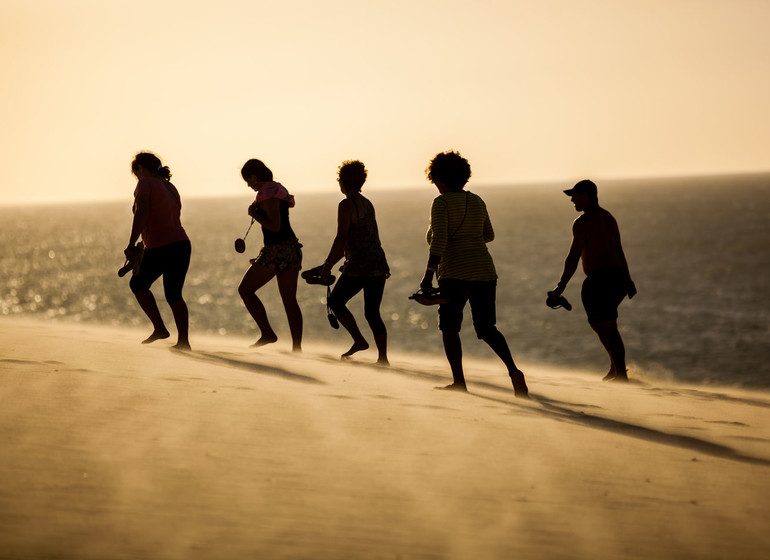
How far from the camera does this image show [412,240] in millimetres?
113562

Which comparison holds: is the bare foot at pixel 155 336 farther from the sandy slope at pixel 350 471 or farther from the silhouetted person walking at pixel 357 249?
the sandy slope at pixel 350 471

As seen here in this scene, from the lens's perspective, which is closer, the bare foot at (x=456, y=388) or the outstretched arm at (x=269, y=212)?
the bare foot at (x=456, y=388)

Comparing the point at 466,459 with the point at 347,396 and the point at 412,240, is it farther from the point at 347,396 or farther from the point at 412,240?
the point at 412,240

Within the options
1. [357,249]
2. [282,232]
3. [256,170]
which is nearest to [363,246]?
[357,249]

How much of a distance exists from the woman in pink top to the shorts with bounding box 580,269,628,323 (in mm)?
3388

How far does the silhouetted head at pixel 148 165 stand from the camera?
828 centimetres

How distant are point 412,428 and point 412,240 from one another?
4268 inches

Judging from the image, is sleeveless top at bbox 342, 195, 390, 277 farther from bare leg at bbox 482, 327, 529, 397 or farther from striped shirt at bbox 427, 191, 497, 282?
bare leg at bbox 482, 327, 529, 397

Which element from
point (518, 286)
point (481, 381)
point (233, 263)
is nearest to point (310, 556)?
point (481, 381)

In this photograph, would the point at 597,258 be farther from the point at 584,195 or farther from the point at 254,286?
the point at 254,286

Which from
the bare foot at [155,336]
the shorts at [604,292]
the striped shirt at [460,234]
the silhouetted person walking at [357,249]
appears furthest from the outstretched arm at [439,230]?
the bare foot at [155,336]

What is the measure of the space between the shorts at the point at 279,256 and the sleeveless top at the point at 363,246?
23.9 inches

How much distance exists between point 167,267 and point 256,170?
115cm

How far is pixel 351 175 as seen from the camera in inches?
320
